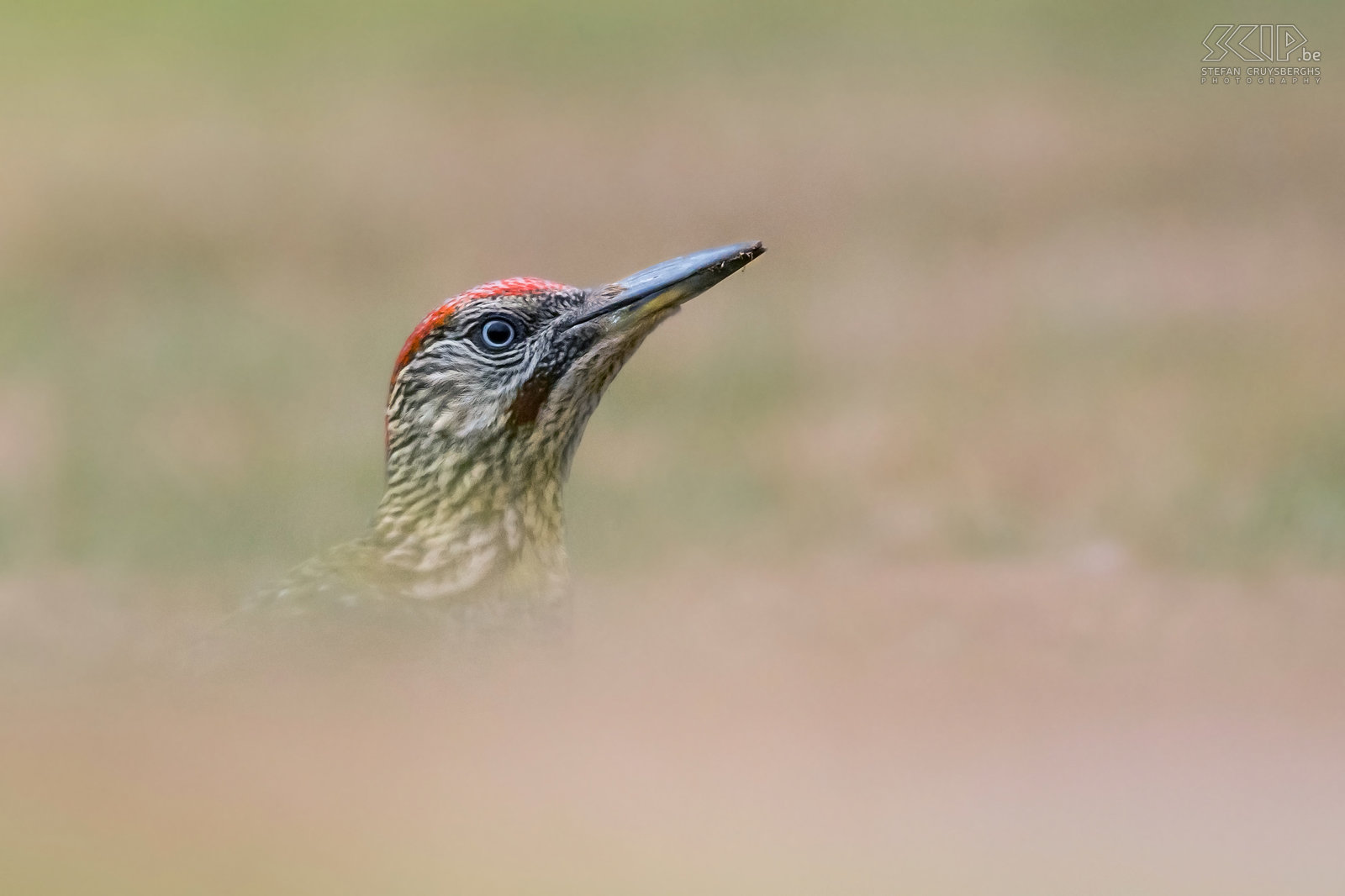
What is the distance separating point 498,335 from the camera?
2.73 feet

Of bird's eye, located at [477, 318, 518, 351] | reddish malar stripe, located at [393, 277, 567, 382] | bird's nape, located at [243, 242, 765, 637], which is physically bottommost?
bird's nape, located at [243, 242, 765, 637]

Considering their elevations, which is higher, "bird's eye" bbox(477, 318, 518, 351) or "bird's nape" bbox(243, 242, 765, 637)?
"bird's eye" bbox(477, 318, 518, 351)

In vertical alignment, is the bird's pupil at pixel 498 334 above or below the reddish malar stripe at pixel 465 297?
below

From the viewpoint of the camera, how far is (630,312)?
78cm

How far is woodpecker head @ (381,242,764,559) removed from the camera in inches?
31.6

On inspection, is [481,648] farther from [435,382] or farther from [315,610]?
[435,382]

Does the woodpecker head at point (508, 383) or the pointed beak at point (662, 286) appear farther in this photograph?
the woodpecker head at point (508, 383)

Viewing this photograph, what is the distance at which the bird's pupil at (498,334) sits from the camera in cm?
83

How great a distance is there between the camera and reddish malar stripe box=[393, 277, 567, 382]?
0.82m

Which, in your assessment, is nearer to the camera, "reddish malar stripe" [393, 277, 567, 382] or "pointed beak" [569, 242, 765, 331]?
"pointed beak" [569, 242, 765, 331]

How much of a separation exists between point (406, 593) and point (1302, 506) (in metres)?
0.48

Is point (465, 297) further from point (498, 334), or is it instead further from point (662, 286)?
point (662, 286)

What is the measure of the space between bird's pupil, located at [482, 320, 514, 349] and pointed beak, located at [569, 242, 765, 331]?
0.04 meters

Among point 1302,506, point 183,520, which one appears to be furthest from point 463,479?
point 1302,506
